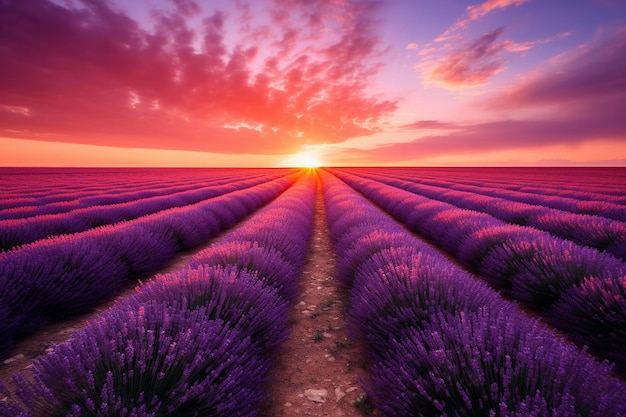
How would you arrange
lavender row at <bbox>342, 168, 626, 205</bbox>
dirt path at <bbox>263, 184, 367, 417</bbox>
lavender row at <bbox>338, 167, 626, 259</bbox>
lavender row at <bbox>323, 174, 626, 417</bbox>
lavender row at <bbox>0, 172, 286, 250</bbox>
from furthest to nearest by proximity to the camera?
lavender row at <bbox>342, 168, 626, 205</bbox>, lavender row at <bbox>0, 172, 286, 250</bbox>, lavender row at <bbox>338, 167, 626, 259</bbox>, dirt path at <bbox>263, 184, 367, 417</bbox>, lavender row at <bbox>323, 174, 626, 417</bbox>

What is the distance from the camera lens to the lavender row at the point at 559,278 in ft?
7.90

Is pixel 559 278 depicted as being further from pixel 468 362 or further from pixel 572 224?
pixel 572 224

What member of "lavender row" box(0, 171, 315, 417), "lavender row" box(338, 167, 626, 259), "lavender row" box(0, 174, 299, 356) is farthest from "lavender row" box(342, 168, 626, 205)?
"lavender row" box(0, 174, 299, 356)

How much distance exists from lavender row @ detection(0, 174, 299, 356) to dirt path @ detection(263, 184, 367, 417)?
2265mm

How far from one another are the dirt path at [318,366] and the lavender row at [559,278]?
190cm

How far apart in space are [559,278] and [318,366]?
252 centimetres

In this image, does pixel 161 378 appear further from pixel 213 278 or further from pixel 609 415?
pixel 609 415

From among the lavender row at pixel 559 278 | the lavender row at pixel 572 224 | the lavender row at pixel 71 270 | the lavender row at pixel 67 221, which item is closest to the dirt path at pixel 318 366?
the lavender row at pixel 559 278

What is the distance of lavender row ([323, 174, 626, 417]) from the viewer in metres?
1.23

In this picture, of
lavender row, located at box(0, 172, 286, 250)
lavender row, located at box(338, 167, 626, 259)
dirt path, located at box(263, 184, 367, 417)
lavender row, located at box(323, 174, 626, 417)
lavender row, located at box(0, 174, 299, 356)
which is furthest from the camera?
lavender row, located at box(0, 172, 286, 250)

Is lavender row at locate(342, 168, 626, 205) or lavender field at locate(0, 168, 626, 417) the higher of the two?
lavender field at locate(0, 168, 626, 417)

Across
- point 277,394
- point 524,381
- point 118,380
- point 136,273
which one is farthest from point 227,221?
point 524,381

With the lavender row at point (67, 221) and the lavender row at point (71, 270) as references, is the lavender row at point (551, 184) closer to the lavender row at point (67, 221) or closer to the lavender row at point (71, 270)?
the lavender row at point (71, 270)

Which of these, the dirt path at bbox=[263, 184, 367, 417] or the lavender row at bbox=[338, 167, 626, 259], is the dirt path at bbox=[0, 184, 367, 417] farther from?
the lavender row at bbox=[338, 167, 626, 259]
